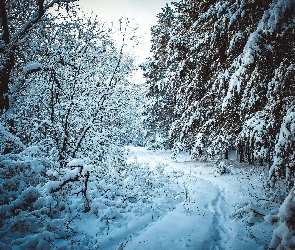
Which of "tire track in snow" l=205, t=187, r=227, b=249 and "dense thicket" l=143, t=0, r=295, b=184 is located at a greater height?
"dense thicket" l=143, t=0, r=295, b=184

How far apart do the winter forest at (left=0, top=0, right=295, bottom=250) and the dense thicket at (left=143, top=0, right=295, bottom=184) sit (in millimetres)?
41

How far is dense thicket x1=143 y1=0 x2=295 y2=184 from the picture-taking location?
177 inches

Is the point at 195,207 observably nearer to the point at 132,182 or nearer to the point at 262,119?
the point at 132,182

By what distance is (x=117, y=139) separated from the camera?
945cm

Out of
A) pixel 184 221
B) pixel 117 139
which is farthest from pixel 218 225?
pixel 117 139

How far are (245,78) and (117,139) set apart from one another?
5.72 metres

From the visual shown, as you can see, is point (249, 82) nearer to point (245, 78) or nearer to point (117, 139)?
point (245, 78)

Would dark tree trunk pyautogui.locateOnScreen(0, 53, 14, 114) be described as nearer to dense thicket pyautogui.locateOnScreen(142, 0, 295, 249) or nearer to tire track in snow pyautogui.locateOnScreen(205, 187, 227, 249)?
dense thicket pyautogui.locateOnScreen(142, 0, 295, 249)

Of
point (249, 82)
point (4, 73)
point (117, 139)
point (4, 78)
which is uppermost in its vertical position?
point (249, 82)

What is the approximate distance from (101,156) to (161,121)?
52.3ft

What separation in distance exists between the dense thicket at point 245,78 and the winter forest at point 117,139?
Answer: 41mm

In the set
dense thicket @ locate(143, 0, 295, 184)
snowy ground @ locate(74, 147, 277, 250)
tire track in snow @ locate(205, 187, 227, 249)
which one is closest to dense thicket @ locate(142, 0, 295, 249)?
dense thicket @ locate(143, 0, 295, 184)

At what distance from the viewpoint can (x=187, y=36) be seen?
36.3 ft

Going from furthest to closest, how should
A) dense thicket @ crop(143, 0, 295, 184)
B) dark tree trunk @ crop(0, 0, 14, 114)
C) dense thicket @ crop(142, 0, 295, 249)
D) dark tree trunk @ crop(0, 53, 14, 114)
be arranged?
dark tree trunk @ crop(0, 53, 14, 114)
dark tree trunk @ crop(0, 0, 14, 114)
dense thicket @ crop(143, 0, 295, 184)
dense thicket @ crop(142, 0, 295, 249)
